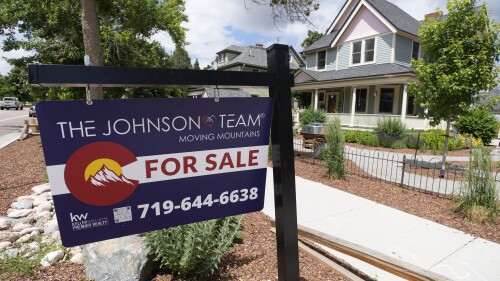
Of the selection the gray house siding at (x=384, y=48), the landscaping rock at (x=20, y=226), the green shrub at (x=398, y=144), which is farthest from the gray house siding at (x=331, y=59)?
the landscaping rock at (x=20, y=226)

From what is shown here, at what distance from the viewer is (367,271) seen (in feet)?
10.5

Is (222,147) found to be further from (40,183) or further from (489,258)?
(40,183)

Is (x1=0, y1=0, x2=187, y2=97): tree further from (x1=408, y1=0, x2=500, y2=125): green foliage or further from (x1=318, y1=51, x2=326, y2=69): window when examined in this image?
(x1=318, y1=51, x2=326, y2=69): window

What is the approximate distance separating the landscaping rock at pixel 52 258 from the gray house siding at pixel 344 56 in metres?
20.6

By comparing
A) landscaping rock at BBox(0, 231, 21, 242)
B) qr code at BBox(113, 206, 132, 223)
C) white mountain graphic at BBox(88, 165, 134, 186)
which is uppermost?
white mountain graphic at BBox(88, 165, 134, 186)

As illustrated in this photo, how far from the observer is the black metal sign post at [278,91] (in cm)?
152

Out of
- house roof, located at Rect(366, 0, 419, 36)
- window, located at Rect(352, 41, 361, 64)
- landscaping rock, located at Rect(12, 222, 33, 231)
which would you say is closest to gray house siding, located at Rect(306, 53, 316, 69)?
window, located at Rect(352, 41, 361, 64)

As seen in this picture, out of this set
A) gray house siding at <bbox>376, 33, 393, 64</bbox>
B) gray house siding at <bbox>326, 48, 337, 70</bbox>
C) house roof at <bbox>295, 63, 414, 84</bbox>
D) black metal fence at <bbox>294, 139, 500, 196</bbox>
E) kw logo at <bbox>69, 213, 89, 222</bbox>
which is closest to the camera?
kw logo at <bbox>69, 213, 89, 222</bbox>

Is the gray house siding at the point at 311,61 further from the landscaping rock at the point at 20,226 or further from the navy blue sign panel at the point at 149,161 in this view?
the navy blue sign panel at the point at 149,161

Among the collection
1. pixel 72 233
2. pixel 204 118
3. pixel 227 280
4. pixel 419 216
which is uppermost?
pixel 204 118

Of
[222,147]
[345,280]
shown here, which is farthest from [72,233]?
[345,280]

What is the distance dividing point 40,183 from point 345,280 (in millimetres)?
6680

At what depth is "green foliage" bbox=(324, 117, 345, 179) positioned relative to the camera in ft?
22.6

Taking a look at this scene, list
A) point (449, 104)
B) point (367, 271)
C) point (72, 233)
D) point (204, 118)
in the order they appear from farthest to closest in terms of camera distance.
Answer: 1. point (449, 104)
2. point (367, 271)
3. point (204, 118)
4. point (72, 233)
